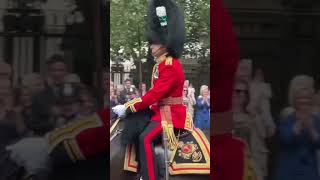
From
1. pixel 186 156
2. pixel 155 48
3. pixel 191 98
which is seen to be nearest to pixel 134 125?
pixel 186 156

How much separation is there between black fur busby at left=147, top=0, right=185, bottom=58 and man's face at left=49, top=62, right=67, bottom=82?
2.60 m

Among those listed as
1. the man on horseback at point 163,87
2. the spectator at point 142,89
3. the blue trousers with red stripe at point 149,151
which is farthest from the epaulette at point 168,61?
the blue trousers with red stripe at point 149,151

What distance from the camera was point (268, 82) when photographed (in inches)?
59.2

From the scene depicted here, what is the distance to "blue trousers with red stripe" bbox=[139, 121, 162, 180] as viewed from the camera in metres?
3.69

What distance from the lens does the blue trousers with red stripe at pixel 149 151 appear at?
3.69 m

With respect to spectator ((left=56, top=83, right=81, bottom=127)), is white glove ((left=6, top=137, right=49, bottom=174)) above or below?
below

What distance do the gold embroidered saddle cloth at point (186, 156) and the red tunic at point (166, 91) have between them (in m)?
0.15

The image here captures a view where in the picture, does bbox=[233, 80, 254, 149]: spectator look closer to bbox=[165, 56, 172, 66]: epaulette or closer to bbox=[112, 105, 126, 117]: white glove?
bbox=[112, 105, 126, 117]: white glove

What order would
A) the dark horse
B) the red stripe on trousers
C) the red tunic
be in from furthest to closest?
the red tunic → the red stripe on trousers → the dark horse

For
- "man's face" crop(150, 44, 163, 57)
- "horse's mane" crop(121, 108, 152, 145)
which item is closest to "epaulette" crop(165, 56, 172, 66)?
"man's face" crop(150, 44, 163, 57)

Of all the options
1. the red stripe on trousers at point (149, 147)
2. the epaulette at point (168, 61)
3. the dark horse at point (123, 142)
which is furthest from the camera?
the epaulette at point (168, 61)

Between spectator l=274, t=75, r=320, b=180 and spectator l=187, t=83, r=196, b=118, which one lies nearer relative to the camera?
spectator l=274, t=75, r=320, b=180

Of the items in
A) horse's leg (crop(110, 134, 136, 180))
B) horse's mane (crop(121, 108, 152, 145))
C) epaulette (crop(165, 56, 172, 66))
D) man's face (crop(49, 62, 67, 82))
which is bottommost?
horse's leg (crop(110, 134, 136, 180))

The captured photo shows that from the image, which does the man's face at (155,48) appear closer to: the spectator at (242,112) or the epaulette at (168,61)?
the epaulette at (168,61)
